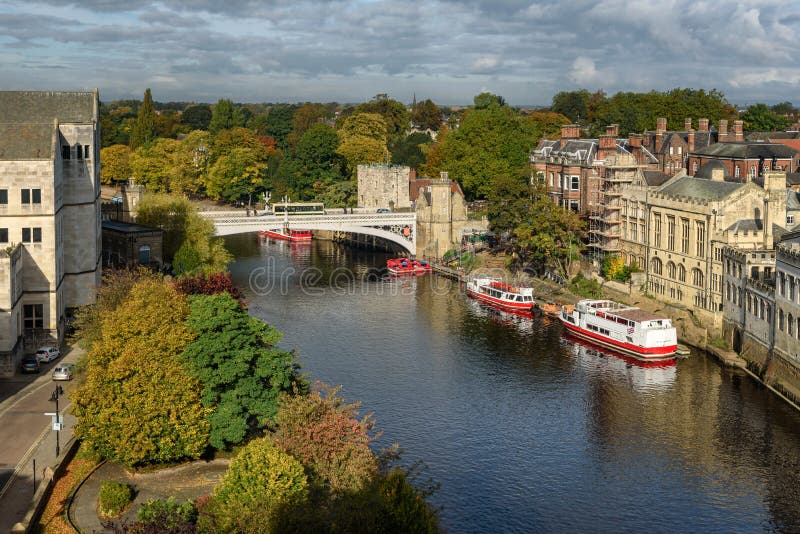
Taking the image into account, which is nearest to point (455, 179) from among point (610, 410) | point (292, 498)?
point (610, 410)

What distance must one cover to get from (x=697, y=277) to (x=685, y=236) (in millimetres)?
3587

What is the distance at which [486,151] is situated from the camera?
365 feet

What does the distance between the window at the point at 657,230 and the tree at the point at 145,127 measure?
A: 9878 cm

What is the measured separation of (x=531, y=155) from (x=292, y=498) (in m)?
76.3

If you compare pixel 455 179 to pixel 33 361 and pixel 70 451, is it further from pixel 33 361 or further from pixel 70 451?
pixel 70 451

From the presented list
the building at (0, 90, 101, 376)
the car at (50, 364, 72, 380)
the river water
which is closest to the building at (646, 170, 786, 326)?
the river water

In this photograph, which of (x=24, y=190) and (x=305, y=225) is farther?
(x=305, y=225)

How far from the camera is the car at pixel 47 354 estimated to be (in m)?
53.9

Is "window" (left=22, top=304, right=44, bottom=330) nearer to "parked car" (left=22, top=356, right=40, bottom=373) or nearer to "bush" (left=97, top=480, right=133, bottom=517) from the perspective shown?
"parked car" (left=22, top=356, right=40, bottom=373)

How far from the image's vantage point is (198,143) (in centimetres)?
13975

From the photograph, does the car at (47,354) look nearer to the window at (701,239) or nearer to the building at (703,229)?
the building at (703,229)

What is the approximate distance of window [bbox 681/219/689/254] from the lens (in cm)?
7131

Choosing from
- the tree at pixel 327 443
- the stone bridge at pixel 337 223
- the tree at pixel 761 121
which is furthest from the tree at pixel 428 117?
the tree at pixel 327 443

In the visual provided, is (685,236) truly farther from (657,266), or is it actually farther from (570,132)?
(570,132)
